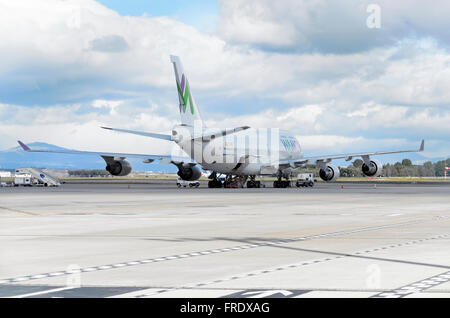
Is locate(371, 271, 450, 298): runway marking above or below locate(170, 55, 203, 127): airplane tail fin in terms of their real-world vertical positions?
below

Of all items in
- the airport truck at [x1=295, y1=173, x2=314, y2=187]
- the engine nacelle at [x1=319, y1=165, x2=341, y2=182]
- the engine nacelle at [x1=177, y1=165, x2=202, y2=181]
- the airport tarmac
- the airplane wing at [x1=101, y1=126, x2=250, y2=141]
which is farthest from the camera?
the airport truck at [x1=295, y1=173, x2=314, y2=187]

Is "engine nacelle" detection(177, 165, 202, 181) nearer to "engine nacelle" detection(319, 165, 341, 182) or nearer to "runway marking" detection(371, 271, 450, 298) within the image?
"engine nacelle" detection(319, 165, 341, 182)

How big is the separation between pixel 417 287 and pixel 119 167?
64378mm

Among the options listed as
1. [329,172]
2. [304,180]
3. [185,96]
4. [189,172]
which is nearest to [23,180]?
[189,172]

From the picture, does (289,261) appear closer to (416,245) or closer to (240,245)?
(240,245)

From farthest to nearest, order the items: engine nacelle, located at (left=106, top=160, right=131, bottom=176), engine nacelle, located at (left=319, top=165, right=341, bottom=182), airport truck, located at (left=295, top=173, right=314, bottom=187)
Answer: airport truck, located at (left=295, top=173, right=314, bottom=187)
engine nacelle, located at (left=319, top=165, right=341, bottom=182)
engine nacelle, located at (left=106, top=160, right=131, bottom=176)

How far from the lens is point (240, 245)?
711 inches

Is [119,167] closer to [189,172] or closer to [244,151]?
[189,172]

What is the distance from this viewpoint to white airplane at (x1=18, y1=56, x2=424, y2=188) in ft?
229

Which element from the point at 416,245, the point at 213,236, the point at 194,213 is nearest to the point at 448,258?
the point at 416,245

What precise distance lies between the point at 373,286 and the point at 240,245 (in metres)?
7.17

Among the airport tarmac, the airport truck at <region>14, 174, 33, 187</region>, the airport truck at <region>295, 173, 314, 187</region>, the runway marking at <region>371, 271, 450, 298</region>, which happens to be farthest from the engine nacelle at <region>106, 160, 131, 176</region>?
the runway marking at <region>371, 271, 450, 298</region>

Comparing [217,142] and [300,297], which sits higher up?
[217,142]

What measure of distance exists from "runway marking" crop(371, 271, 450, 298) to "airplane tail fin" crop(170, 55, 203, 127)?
197 feet
